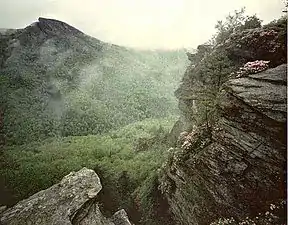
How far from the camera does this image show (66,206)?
5.90m

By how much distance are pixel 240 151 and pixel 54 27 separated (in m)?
4.08

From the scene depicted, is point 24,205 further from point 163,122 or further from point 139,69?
point 139,69

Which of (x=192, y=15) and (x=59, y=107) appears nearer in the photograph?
(x=192, y=15)

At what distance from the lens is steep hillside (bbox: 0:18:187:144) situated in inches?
272

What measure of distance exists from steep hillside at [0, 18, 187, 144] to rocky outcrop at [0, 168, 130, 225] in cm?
103

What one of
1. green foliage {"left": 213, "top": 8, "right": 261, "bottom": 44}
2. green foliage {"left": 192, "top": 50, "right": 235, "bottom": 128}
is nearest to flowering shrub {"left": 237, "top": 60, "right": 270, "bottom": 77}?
green foliage {"left": 192, "top": 50, "right": 235, "bottom": 128}

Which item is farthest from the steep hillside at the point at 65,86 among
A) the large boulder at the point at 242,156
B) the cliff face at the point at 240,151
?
the large boulder at the point at 242,156

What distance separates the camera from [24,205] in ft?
19.5

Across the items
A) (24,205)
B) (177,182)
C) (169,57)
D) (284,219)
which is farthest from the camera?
(169,57)

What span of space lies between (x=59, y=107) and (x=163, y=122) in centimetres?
231

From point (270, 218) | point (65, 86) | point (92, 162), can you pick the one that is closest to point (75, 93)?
point (65, 86)

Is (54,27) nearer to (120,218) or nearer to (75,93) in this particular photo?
(75,93)

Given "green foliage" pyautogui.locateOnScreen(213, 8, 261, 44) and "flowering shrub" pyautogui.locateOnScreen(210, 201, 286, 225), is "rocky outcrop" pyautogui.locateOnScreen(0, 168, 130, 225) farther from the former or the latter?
"green foliage" pyautogui.locateOnScreen(213, 8, 261, 44)

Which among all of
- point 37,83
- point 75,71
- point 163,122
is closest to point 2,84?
point 37,83
